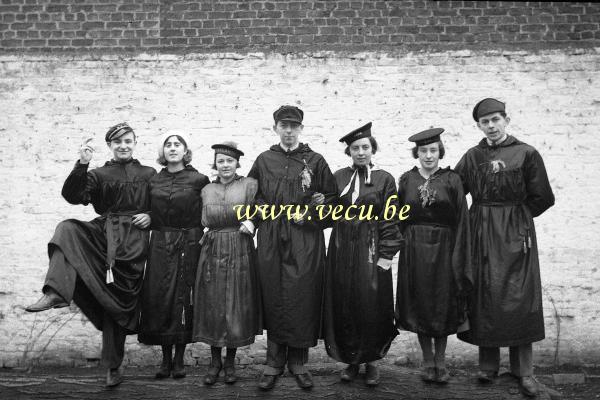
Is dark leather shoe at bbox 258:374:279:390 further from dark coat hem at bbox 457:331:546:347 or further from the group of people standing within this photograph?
dark coat hem at bbox 457:331:546:347

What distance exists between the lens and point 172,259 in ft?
15.2

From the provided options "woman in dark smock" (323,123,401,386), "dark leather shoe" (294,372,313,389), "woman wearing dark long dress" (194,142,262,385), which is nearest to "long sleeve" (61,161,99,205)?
"woman wearing dark long dress" (194,142,262,385)

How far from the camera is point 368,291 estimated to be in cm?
442

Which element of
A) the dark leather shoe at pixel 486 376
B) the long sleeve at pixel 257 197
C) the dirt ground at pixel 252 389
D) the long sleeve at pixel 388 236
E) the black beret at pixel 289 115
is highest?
the black beret at pixel 289 115

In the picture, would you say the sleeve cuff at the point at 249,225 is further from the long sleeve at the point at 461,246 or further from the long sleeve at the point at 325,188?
the long sleeve at the point at 461,246

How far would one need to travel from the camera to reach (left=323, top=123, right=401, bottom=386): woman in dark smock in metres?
4.42

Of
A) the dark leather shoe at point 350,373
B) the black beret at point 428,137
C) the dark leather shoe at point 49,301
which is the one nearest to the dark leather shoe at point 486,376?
the dark leather shoe at point 350,373

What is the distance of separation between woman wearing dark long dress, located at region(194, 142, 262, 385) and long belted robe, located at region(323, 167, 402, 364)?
0.68 meters

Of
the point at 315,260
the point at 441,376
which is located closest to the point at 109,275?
the point at 315,260

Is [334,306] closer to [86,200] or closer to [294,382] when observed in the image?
[294,382]

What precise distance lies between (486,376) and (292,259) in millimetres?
1921

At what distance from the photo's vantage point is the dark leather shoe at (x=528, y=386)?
438 centimetres

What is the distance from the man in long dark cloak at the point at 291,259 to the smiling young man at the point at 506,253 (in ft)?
4.25

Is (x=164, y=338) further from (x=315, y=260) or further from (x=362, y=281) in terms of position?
(x=362, y=281)
